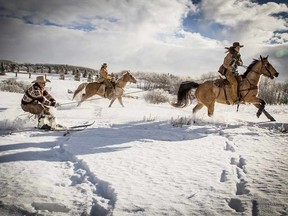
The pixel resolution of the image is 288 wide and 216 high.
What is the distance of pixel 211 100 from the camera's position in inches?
370

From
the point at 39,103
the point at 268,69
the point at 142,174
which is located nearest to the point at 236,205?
the point at 142,174

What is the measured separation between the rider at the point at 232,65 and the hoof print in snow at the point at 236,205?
6.42m

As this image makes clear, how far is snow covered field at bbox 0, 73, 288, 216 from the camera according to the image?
2.96 m

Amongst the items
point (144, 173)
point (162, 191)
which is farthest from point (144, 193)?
point (144, 173)

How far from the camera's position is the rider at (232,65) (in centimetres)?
865

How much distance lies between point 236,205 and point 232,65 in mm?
6549

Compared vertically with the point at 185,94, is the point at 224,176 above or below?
below

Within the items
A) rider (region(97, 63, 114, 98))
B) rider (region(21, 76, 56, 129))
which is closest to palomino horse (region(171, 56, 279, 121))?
rider (region(21, 76, 56, 129))

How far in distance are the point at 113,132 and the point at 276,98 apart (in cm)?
2020

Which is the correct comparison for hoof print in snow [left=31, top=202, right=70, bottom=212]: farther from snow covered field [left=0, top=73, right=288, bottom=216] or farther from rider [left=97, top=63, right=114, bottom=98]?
rider [left=97, top=63, right=114, bottom=98]

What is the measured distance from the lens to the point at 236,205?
3.04 m

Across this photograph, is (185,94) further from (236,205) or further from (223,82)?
(236,205)

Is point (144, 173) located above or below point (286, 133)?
below

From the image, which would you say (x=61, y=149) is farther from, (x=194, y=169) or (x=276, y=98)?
(x=276, y=98)
